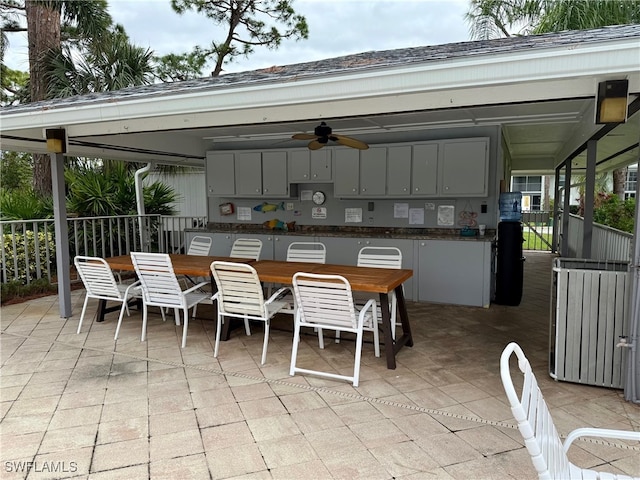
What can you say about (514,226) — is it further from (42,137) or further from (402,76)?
(42,137)

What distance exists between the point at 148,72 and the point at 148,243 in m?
4.03

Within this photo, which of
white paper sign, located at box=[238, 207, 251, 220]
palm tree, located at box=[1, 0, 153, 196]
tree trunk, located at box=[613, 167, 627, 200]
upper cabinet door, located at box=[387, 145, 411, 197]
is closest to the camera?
upper cabinet door, located at box=[387, 145, 411, 197]

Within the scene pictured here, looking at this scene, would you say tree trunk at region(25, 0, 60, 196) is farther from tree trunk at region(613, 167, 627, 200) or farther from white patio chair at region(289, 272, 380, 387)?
tree trunk at region(613, 167, 627, 200)

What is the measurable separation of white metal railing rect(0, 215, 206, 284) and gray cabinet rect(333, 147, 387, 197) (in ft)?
12.2

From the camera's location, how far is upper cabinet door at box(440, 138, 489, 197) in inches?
219

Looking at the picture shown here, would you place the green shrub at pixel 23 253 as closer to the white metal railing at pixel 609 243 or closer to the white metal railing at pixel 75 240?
the white metal railing at pixel 75 240

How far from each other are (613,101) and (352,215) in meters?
4.41

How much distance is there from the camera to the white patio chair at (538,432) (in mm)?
1257

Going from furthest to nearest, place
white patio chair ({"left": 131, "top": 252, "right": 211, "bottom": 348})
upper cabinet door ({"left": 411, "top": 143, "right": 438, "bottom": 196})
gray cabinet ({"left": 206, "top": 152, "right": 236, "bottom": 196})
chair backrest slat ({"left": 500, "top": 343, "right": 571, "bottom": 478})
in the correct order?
1. gray cabinet ({"left": 206, "top": 152, "right": 236, "bottom": 196})
2. upper cabinet door ({"left": 411, "top": 143, "right": 438, "bottom": 196})
3. white patio chair ({"left": 131, "top": 252, "right": 211, "bottom": 348})
4. chair backrest slat ({"left": 500, "top": 343, "right": 571, "bottom": 478})

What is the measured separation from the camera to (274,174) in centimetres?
694

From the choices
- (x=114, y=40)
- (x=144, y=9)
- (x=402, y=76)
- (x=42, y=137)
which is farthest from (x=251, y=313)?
(x=144, y=9)

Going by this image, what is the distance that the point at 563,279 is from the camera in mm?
3061

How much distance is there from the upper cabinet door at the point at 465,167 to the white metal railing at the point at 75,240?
17.2ft

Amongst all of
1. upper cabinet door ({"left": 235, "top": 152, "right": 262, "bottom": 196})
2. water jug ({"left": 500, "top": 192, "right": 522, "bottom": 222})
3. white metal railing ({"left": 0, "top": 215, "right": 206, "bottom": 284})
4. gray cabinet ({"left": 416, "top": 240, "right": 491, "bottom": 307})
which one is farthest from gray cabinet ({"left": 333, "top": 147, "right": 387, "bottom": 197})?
white metal railing ({"left": 0, "top": 215, "right": 206, "bottom": 284})
